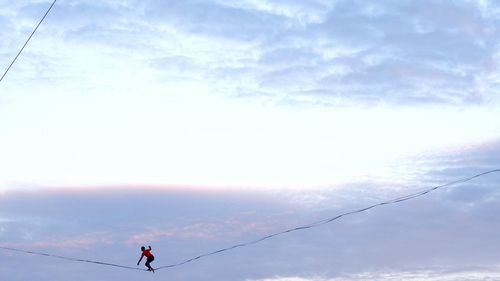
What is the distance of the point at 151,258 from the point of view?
138 ft
